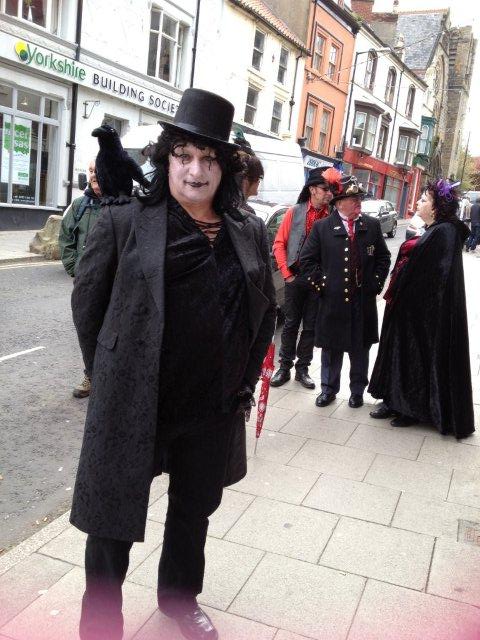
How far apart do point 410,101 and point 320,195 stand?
131 ft

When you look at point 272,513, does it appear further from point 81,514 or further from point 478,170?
point 478,170

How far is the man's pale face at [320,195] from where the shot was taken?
5.44 meters

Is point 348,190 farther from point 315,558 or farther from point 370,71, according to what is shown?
point 370,71

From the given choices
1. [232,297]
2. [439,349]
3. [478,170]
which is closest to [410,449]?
[439,349]

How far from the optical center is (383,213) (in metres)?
23.8

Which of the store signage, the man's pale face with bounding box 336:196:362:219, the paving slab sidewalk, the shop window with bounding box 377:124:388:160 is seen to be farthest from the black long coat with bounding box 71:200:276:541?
the shop window with bounding box 377:124:388:160

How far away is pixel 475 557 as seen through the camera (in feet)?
9.75

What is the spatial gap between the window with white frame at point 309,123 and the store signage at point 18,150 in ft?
54.1

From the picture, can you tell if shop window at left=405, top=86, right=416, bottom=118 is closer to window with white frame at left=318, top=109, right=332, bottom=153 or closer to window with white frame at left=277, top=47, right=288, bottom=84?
window with white frame at left=318, top=109, right=332, bottom=153

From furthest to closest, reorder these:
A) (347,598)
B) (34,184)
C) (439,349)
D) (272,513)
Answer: (34,184) < (439,349) < (272,513) < (347,598)

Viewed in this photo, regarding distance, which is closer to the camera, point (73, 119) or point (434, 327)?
point (434, 327)

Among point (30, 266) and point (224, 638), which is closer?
point (224, 638)

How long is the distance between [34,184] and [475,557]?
15197 mm

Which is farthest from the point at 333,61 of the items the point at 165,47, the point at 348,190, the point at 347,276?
the point at 347,276
